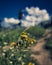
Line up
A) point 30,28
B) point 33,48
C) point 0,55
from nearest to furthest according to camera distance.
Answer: point 0,55 < point 33,48 < point 30,28

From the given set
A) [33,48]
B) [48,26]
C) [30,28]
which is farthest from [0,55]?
[48,26]

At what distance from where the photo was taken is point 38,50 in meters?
4.29

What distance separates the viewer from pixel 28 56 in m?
3.89

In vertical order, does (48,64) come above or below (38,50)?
below

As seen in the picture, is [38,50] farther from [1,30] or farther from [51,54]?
[1,30]

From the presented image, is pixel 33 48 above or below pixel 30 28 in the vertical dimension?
below

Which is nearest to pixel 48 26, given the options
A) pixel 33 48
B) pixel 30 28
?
pixel 30 28

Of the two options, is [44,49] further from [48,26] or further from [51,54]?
[48,26]

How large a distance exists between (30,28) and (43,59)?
0.64m

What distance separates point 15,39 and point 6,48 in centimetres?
18

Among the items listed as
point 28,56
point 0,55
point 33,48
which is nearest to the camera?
point 0,55

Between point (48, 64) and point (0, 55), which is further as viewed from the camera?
point (48, 64)

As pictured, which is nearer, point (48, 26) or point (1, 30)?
point (1, 30)

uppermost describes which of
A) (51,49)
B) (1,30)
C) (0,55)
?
(1,30)
